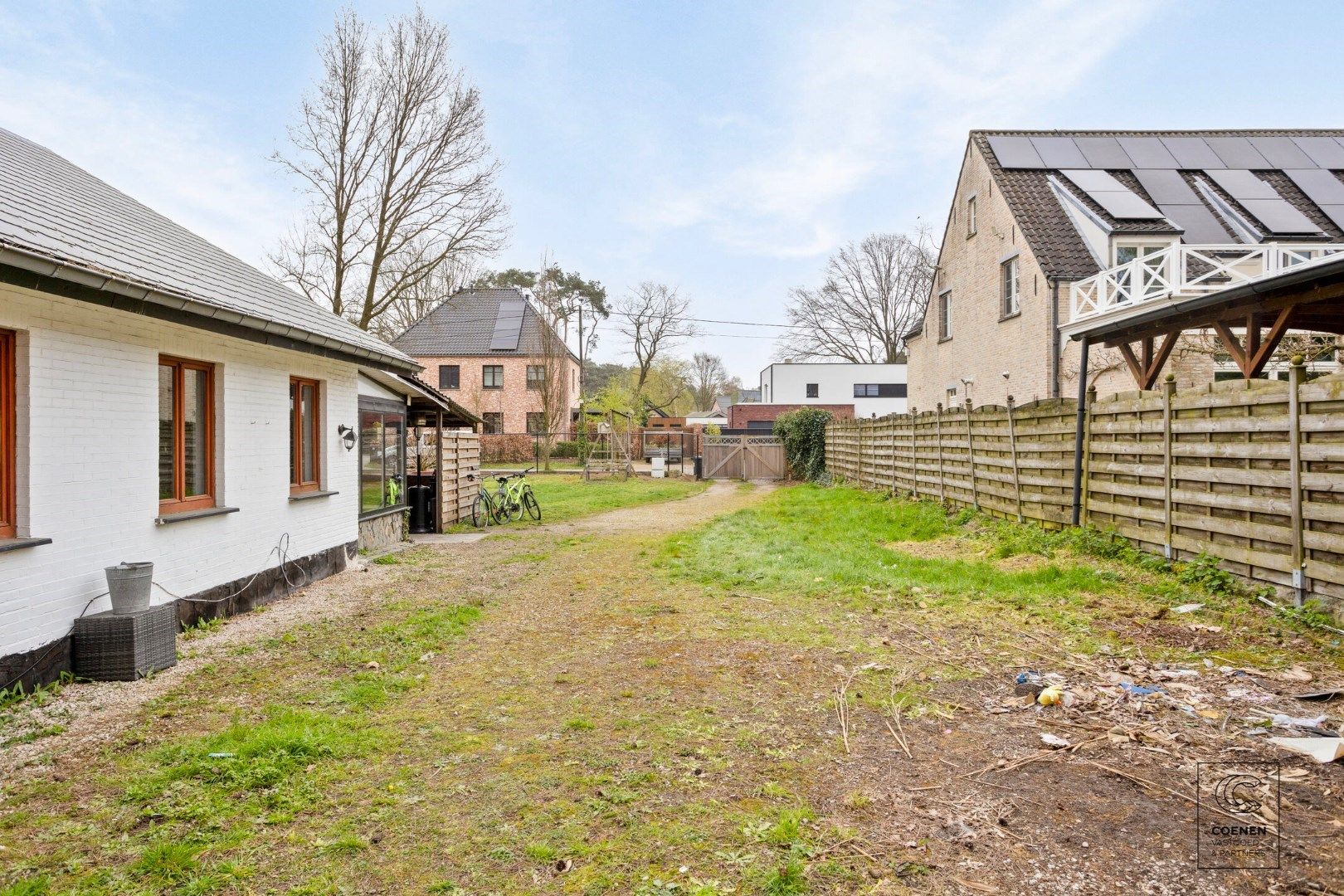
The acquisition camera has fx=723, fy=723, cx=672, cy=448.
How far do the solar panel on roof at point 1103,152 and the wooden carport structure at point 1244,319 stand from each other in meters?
10.1

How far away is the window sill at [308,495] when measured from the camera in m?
8.01

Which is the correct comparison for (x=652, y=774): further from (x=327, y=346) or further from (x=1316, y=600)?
(x=327, y=346)

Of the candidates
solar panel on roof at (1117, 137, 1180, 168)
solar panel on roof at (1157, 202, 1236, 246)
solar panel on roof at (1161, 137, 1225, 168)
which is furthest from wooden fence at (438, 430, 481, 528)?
solar panel on roof at (1161, 137, 1225, 168)

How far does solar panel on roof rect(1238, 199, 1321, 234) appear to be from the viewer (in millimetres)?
14633

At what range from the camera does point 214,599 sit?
6445 mm

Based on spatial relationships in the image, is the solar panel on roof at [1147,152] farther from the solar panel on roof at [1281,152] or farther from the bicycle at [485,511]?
the bicycle at [485,511]

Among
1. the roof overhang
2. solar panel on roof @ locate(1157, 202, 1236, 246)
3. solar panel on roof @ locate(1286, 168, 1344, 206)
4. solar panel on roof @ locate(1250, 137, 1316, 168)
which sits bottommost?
the roof overhang

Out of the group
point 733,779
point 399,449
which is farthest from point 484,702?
point 399,449

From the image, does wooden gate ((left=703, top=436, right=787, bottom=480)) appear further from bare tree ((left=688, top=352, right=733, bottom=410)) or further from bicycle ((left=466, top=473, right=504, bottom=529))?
bare tree ((left=688, top=352, right=733, bottom=410))

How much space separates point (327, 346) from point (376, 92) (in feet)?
42.7

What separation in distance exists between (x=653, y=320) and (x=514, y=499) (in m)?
34.1

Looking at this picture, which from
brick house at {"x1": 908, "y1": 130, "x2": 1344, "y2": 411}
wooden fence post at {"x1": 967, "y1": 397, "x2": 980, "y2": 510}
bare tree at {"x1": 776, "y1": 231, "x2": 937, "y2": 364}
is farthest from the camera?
bare tree at {"x1": 776, "y1": 231, "x2": 937, "y2": 364}

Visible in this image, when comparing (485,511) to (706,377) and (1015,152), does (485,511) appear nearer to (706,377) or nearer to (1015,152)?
(1015,152)

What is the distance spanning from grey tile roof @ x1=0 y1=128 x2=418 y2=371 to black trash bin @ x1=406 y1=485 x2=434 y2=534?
4.08 meters
